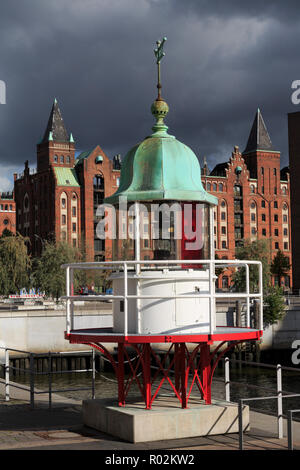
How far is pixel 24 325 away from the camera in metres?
49.6

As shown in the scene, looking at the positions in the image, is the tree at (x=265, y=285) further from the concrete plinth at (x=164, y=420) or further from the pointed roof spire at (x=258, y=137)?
the pointed roof spire at (x=258, y=137)

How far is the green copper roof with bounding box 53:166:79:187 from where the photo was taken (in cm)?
11990

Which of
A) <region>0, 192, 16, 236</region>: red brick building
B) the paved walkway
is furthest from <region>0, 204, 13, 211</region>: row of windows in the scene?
the paved walkway

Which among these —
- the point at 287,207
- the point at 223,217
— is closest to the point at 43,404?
the point at 223,217

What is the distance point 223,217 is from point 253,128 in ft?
73.0

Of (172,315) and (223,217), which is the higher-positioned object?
(223,217)

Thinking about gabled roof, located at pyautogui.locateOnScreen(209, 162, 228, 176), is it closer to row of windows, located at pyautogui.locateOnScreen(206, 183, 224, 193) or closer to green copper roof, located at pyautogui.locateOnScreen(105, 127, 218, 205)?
row of windows, located at pyautogui.locateOnScreen(206, 183, 224, 193)

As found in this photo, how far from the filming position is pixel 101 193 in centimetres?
12169

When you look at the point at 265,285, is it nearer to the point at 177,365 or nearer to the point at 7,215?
the point at 177,365

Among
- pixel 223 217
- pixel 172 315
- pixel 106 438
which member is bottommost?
pixel 106 438

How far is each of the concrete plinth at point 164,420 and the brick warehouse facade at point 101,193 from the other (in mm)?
94515

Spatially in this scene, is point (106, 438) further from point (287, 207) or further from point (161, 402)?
point (287, 207)

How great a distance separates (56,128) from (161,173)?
114m
